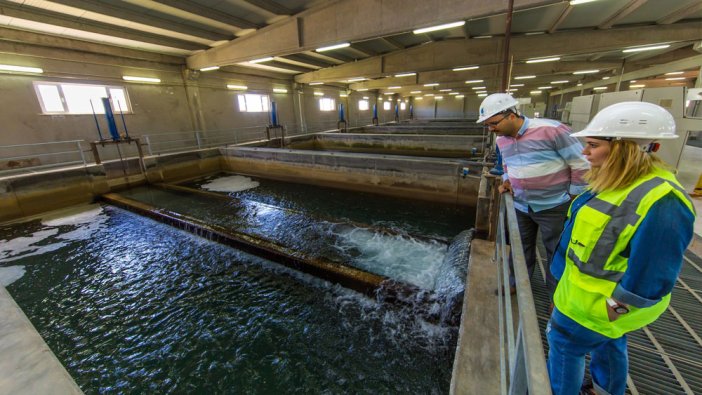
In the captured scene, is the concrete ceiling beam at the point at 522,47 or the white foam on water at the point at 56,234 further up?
the concrete ceiling beam at the point at 522,47

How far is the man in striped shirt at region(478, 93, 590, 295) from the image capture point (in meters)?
2.03

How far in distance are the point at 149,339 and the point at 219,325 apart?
74cm

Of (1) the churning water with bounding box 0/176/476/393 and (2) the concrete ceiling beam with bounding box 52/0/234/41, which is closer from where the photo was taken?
(1) the churning water with bounding box 0/176/476/393

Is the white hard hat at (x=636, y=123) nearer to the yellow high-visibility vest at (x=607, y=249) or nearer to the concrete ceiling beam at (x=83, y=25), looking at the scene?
the yellow high-visibility vest at (x=607, y=249)

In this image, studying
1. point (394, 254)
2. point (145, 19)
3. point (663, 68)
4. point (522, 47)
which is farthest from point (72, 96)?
point (663, 68)

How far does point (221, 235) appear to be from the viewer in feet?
15.8

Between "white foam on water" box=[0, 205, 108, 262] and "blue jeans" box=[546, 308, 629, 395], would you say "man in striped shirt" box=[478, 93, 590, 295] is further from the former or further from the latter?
"white foam on water" box=[0, 205, 108, 262]

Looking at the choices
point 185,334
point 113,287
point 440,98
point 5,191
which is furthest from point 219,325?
point 440,98

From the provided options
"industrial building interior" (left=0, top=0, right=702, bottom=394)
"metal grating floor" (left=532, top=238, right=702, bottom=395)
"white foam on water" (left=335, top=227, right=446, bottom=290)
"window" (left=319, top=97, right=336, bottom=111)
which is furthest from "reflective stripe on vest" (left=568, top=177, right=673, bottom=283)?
"window" (left=319, top=97, right=336, bottom=111)

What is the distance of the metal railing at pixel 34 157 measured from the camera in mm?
7730

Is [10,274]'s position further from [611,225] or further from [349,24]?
[349,24]

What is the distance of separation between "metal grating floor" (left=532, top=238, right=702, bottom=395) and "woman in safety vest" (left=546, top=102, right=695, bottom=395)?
868mm

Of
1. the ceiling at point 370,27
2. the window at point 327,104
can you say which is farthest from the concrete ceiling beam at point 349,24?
the window at point 327,104

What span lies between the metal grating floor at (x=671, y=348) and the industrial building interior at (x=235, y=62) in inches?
0.6
